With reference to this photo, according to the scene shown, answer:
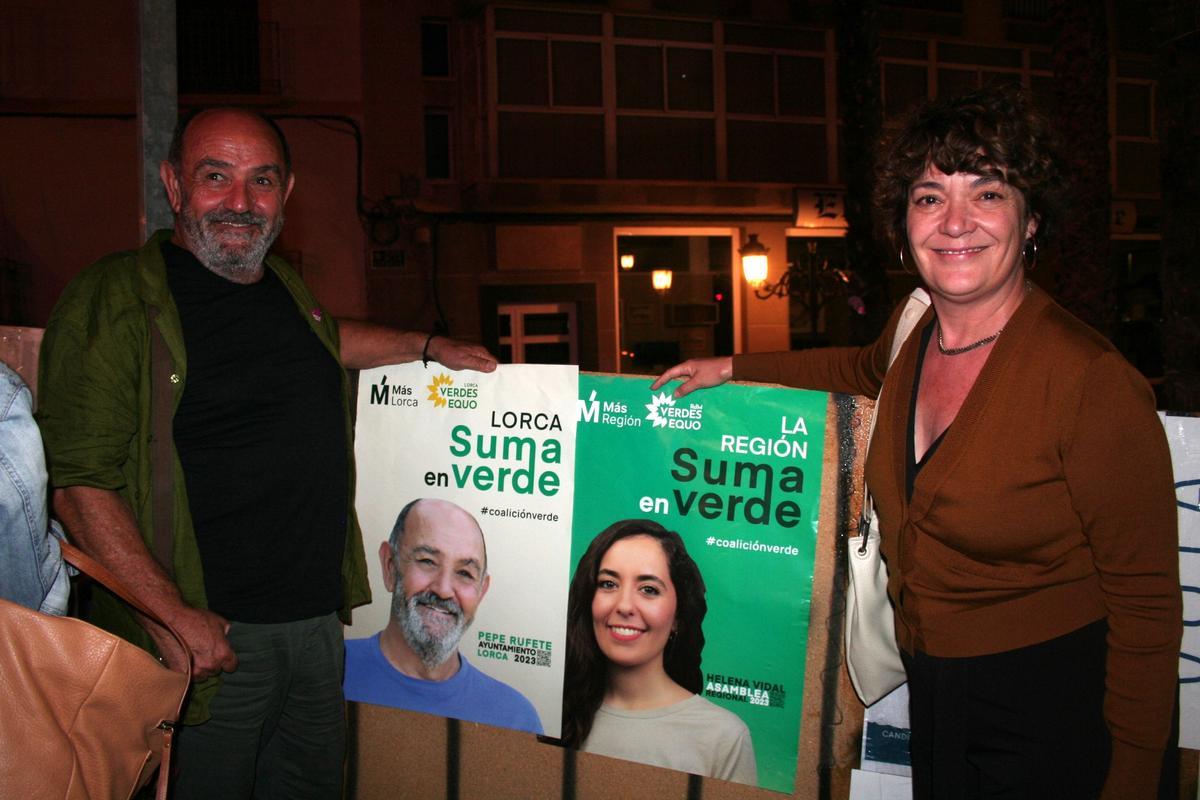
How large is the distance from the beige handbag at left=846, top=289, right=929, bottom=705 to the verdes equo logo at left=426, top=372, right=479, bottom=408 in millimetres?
1225

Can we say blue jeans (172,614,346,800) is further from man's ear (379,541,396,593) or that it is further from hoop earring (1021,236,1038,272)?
hoop earring (1021,236,1038,272)

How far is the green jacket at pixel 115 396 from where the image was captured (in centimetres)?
202

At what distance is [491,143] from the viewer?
15.1 metres

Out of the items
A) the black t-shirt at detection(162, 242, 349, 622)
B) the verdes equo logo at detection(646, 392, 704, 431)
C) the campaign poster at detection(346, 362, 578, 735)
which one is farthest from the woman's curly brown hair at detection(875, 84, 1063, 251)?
the black t-shirt at detection(162, 242, 349, 622)

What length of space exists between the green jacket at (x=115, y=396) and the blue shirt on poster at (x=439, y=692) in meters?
0.68

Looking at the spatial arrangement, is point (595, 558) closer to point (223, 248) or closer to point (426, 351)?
point (426, 351)

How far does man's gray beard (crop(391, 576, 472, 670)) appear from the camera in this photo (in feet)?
8.88

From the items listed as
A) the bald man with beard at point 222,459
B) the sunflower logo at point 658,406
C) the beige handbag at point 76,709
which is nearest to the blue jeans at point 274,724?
the bald man with beard at point 222,459

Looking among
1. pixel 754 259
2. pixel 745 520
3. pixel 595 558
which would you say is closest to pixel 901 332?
pixel 745 520

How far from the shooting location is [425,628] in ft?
8.97

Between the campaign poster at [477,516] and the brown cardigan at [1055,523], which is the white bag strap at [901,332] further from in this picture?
the campaign poster at [477,516]

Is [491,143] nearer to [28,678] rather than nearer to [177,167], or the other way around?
[177,167]

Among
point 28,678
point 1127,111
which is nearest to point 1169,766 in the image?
point 28,678

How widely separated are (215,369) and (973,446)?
1831mm
